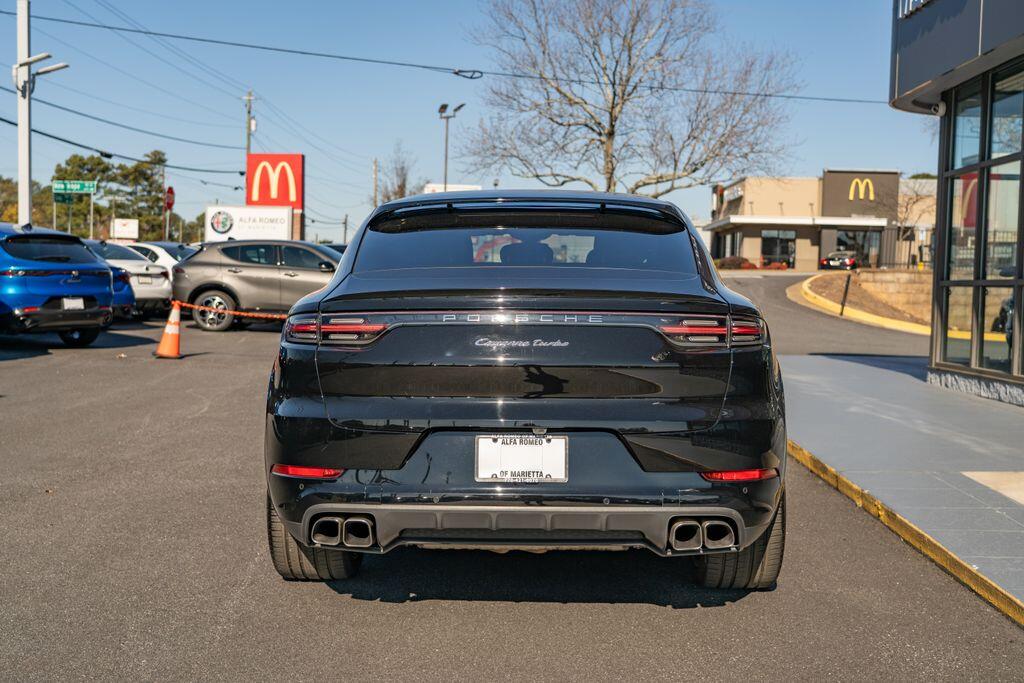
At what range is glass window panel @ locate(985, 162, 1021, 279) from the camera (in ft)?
33.5

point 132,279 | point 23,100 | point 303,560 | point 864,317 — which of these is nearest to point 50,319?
point 132,279

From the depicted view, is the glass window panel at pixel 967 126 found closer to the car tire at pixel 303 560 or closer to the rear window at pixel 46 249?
the car tire at pixel 303 560

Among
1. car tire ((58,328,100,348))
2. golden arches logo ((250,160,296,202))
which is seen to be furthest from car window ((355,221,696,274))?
golden arches logo ((250,160,296,202))

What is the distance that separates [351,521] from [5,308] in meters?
11.4

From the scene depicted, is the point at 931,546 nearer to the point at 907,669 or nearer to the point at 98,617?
the point at 907,669

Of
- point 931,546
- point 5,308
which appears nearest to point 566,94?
point 5,308

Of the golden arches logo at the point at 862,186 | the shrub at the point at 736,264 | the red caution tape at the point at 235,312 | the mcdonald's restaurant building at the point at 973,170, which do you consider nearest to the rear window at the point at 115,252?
the red caution tape at the point at 235,312

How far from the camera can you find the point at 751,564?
4078 mm

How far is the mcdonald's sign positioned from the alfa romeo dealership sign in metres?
4.36

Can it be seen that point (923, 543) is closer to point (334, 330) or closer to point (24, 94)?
point (334, 330)

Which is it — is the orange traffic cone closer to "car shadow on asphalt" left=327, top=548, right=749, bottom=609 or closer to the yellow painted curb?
the yellow painted curb

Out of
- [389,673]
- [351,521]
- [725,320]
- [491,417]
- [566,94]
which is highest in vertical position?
[566,94]

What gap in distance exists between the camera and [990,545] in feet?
15.6

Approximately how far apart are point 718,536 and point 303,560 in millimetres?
1750
